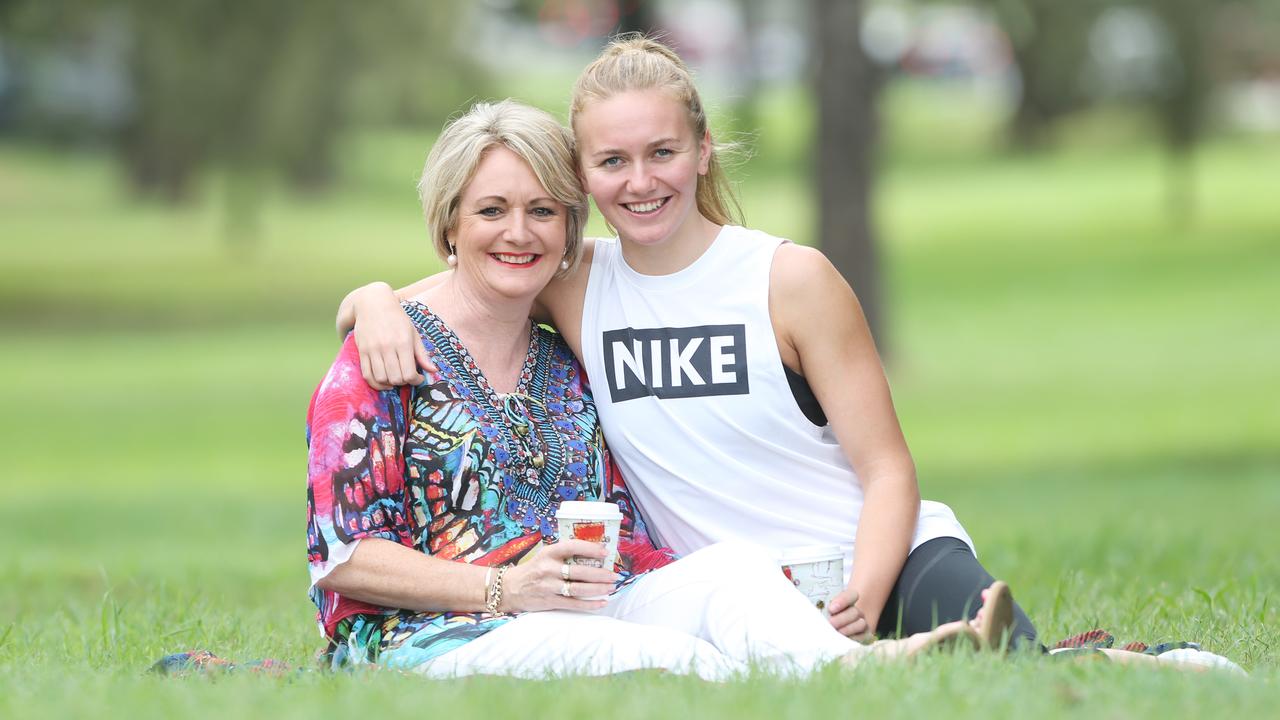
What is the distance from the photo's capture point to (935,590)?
4371 millimetres

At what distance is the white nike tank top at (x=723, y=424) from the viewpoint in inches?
179

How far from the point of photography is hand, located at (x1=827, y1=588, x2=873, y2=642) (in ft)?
13.6

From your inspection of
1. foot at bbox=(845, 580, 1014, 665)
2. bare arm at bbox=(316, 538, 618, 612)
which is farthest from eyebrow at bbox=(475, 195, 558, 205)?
foot at bbox=(845, 580, 1014, 665)

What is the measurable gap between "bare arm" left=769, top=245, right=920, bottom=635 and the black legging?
0.06 metres

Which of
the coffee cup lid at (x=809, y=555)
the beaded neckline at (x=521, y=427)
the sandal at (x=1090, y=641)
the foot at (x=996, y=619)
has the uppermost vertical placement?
the beaded neckline at (x=521, y=427)

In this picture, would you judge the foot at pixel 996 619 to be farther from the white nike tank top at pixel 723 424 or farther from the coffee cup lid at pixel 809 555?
the white nike tank top at pixel 723 424

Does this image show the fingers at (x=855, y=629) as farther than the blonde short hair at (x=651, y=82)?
No

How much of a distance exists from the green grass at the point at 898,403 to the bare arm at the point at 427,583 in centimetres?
24

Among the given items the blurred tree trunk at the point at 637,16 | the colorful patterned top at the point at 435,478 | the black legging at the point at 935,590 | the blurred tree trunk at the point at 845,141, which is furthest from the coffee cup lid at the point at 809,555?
the blurred tree trunk at the point at 637,16

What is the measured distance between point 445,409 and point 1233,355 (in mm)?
19411

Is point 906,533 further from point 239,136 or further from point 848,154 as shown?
point 239,136

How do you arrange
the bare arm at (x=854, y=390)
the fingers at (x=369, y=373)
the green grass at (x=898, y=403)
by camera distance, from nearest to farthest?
the green grass at (x=898, y=403)
the fingers at (x=369, y=373)
the bare arm at (x=854, y=390)

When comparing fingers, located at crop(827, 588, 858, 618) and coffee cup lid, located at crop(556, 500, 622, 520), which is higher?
coffee cup lid, located at crop(556, 500, 622, 520)

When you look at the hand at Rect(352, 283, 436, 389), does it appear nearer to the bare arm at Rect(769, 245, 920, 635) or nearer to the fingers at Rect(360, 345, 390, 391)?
the fingers at Rect(360, 345, 390, 391)
